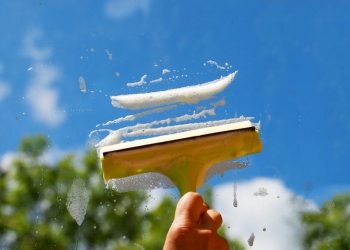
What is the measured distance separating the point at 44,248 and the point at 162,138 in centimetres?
435

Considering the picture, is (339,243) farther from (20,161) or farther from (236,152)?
(236,152)

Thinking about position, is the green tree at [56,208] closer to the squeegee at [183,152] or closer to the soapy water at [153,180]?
the soapy water at [153,180]

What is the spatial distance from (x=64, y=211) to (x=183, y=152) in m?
4.61

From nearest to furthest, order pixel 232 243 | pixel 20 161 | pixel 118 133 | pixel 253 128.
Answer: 1. pixel 253 128
2. pixel 118 133
3. pixel 232 243
4. pixel 20 161

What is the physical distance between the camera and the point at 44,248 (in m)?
5.35

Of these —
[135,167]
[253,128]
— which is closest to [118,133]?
[135,167]

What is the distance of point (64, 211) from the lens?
18.9ft

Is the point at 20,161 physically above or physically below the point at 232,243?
above

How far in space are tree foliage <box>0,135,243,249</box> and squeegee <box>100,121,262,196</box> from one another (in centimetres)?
355

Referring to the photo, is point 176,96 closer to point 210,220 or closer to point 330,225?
point 210,220

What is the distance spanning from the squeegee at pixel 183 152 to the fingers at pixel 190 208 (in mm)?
268

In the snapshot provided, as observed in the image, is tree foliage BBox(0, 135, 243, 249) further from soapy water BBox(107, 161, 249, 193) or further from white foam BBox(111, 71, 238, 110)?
soapy water BBox(107, 161, 249, 193)

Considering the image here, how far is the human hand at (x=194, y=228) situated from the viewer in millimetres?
1111

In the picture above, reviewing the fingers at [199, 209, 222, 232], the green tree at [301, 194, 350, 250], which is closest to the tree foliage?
the green tree at [301, 194, 350, 250]
